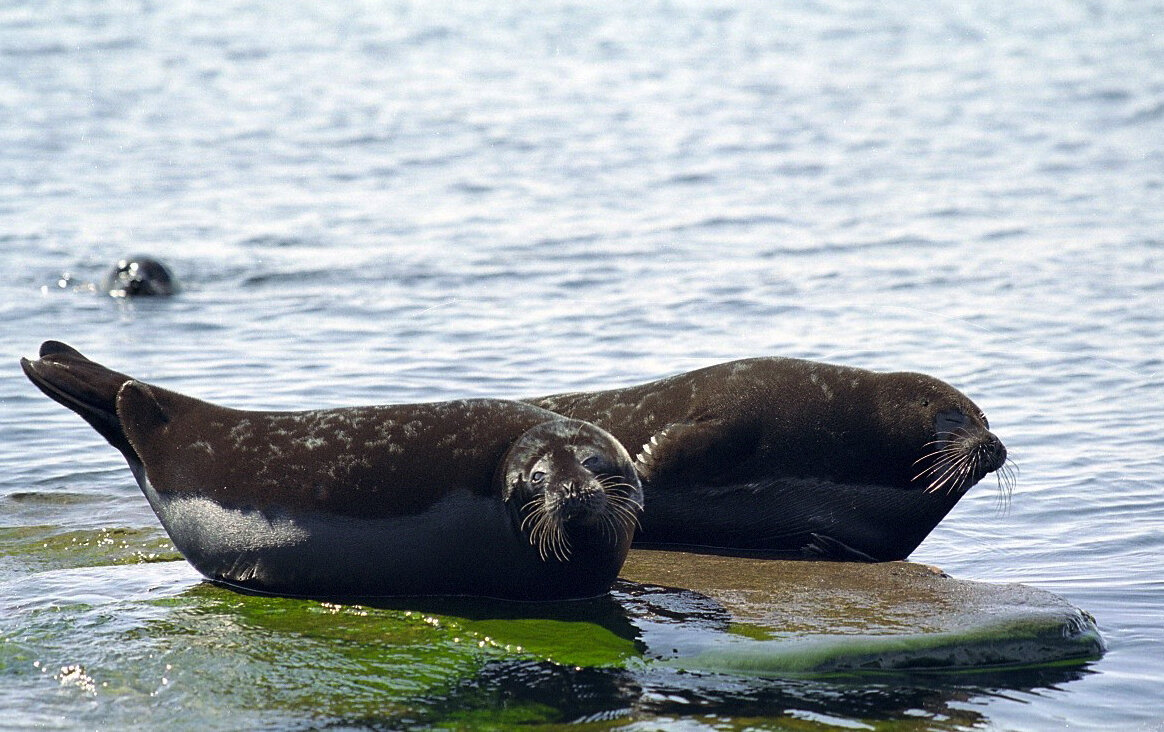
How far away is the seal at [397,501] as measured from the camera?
5.93 meters

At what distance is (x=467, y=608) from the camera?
19.7ft

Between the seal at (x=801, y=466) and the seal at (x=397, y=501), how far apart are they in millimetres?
1024

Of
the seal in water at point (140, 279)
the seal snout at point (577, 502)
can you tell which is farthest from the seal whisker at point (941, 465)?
the seal in water at point (140, 279)

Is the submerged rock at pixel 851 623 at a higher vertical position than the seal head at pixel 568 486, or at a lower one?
lower

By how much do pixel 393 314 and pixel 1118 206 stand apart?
8.21 meters

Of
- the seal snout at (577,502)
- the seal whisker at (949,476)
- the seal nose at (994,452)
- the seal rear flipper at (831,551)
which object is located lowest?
the seal rear flipper at (831,551)

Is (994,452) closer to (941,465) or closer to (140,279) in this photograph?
(941,465)

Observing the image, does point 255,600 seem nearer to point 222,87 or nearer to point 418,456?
point 418,456

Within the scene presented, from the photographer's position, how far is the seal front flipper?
700 centimetres

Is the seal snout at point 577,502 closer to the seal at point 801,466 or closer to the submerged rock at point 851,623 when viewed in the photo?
the submerged rock at point 851,623

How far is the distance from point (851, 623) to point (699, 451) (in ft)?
4.74

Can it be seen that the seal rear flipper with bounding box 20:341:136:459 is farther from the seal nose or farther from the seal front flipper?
the seal nose

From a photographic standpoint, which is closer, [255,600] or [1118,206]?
[255,600]

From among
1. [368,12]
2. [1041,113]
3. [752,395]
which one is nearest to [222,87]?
[368,12]
